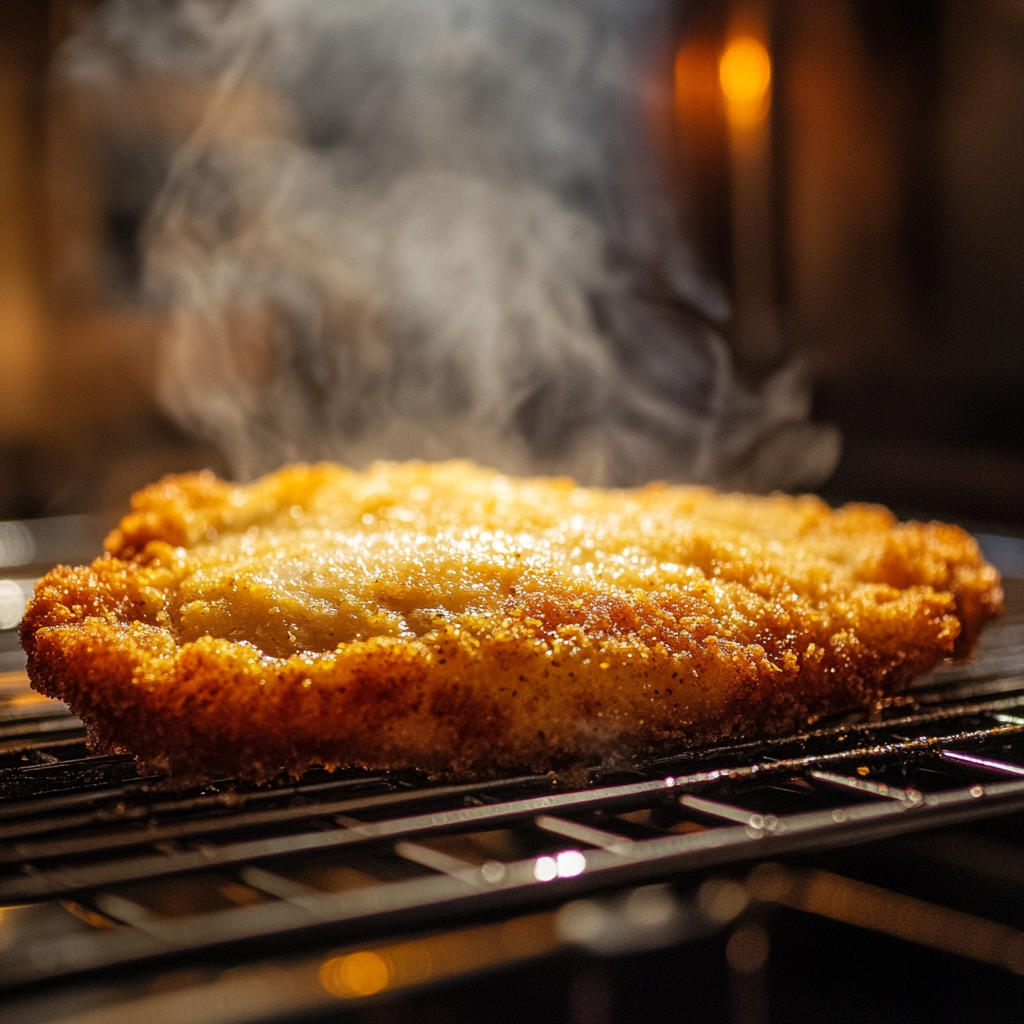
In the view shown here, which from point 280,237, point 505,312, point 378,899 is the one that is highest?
point 280,237

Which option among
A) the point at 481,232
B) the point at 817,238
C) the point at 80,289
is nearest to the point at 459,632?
the point at 481,232

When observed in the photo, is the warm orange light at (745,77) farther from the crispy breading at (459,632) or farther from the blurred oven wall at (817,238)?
the crispy breading at (459,632)

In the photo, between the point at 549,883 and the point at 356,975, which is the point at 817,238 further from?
the point at 549,883

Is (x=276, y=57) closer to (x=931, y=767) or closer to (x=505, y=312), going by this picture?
(x=505, y=312)

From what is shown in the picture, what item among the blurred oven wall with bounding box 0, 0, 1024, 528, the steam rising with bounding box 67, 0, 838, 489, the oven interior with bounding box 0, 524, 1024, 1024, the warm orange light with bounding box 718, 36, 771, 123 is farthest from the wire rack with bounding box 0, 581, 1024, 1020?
the warm orange light with bounding box 718, 36, 771, 123

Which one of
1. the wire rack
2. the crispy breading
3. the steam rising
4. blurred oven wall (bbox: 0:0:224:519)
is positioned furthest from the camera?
blurred oven wall (bbox: 0:0:224:519)

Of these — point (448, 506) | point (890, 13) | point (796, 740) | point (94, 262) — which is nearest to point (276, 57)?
point (94, 262)

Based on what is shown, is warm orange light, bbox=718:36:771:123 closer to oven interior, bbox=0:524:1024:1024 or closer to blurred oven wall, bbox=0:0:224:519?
blurred oven wall, bbox=0:0:224:519
